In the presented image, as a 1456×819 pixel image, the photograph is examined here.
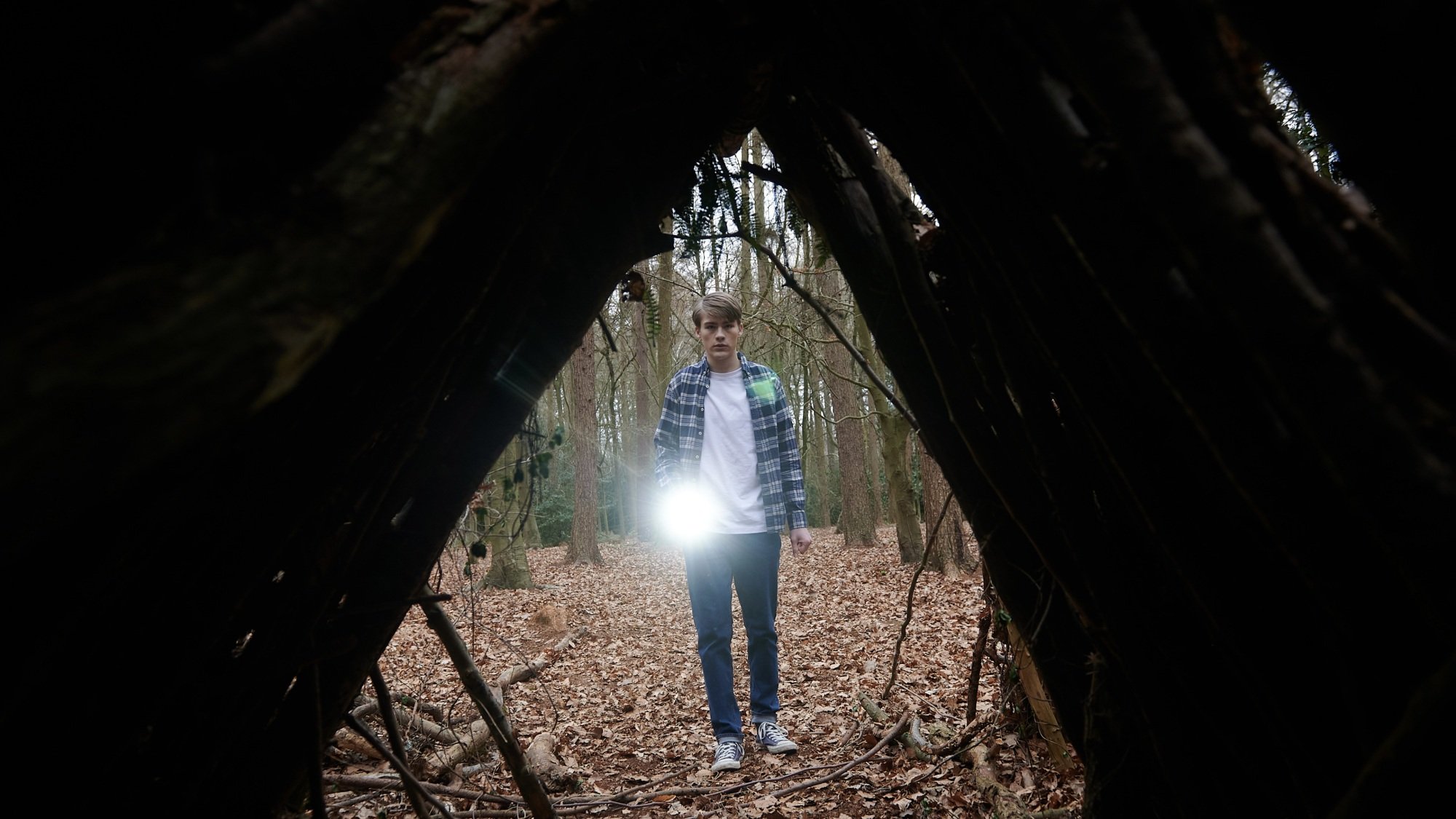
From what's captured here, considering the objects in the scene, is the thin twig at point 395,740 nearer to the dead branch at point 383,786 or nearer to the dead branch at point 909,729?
the dead branch at point 383,786

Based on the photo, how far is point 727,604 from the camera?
11.8 ft

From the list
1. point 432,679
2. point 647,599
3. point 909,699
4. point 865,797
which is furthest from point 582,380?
point 865,797

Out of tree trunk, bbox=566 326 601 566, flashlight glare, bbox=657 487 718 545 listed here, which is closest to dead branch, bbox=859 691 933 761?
flashlight glare, bbox=657 487 718 545

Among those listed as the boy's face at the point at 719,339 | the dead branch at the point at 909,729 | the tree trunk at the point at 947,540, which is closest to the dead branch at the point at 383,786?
the dead branch at the point at 909,729

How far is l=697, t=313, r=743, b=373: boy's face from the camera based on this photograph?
3.74 m

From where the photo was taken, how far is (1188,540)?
1212mm

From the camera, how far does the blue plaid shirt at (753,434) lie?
12.1 feet

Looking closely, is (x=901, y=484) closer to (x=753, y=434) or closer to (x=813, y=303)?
(x=753, y=434)

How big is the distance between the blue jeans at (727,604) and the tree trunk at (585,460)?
771 centimetres

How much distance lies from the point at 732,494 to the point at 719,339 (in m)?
0.87

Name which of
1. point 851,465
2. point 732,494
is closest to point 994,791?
point 732,494

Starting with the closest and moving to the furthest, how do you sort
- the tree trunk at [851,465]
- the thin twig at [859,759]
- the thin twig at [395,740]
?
1. the thin twig at [395,740]
2. the thin twig at [859,759]
3. the tree trunk at [851,465]

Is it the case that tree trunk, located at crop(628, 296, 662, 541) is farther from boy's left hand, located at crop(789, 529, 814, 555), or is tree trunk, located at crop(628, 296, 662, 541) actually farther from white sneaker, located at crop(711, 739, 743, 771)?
white sneaker, located at crop(711, 739, 743, 771)

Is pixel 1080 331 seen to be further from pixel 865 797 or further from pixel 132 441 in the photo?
pixel 865 797
